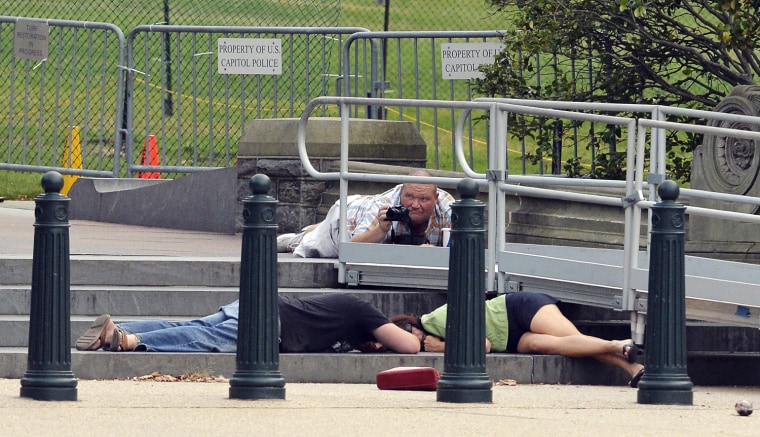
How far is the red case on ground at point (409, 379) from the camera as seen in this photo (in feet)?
24.7

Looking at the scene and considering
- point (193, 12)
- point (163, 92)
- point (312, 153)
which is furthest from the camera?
point (193, 12)

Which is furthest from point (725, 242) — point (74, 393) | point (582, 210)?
point (74, 393)

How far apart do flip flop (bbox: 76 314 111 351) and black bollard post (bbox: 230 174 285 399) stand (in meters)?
1.33

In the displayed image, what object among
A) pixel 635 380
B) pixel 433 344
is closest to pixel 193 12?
pixel 433 344

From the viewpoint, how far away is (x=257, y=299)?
6.87 m

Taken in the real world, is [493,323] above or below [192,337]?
above

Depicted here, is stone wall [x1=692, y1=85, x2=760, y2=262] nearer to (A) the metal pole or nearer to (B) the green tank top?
(B) the green tank top

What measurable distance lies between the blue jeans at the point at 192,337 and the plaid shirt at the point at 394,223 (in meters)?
1.60

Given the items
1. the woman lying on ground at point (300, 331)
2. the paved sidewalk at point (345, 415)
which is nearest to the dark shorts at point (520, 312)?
the woman lying on ground at point (300, 331)

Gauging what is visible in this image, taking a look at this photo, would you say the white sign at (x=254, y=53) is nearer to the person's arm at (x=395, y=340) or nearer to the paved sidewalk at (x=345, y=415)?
the person's arm at (x=395, y=340)

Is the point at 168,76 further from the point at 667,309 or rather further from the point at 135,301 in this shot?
the point at 667,309

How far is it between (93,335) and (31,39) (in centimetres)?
602

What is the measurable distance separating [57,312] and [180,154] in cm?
701

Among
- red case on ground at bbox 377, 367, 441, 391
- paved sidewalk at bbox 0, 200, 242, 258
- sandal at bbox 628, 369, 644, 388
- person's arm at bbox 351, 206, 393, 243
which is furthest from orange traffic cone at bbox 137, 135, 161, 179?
sandal at bbox 628, 369, 644, 388
